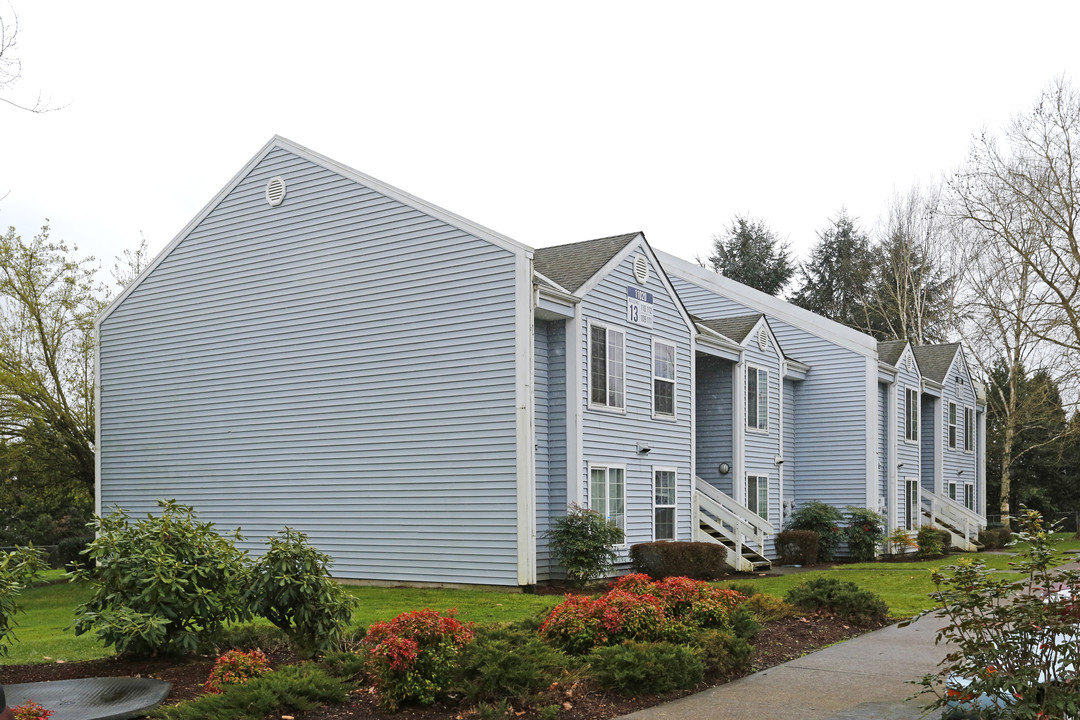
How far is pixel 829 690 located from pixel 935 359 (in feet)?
100

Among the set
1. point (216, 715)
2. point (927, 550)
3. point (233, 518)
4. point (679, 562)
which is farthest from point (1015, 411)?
point (216, 715)

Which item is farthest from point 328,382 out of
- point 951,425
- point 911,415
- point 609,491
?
point 951,425

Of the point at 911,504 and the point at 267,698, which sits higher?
the point at 267,698

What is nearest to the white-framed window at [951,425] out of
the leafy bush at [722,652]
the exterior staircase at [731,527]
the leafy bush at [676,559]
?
the exterior staircase at [731,527]

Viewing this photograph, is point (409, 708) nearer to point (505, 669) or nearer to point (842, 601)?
point (505, 669)

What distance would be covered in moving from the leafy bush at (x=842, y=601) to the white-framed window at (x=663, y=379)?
8063 mm

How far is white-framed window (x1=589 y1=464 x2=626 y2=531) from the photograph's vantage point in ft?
60.6

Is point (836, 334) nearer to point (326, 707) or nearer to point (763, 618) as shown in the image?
point (763, 618)

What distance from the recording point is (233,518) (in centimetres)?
2069

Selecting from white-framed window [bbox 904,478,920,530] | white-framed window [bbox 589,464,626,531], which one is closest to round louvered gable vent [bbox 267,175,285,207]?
white-framed window [bbox 589,464,626,531]

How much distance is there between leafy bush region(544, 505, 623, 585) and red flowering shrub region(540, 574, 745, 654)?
273 inches

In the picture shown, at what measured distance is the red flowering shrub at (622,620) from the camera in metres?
9.00

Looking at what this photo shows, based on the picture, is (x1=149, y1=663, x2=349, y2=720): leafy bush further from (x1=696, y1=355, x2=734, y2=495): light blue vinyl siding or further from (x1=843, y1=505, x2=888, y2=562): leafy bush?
(x1=843, y1=505, x2=888, y2=562): leafy bush

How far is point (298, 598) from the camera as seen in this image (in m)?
8.77
